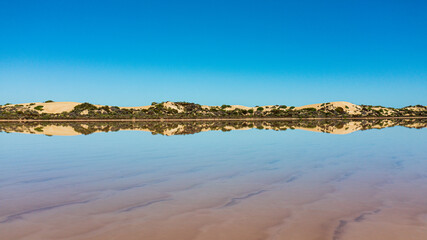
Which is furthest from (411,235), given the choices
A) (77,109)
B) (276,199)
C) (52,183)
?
(77,109)

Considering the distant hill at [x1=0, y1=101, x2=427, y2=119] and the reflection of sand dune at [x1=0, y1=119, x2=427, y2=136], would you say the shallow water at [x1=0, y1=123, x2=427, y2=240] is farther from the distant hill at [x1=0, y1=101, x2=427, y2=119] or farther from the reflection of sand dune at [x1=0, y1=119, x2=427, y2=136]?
the distant hill at [x1=0, y1=101, x2=427, y2=119]

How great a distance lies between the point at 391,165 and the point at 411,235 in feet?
15.7

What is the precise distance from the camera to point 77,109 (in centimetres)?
8006

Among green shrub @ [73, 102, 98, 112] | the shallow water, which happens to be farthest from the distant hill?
the shallow water

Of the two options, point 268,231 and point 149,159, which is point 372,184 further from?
point 149,159

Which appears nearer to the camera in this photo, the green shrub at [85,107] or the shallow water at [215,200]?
the shallow water at [215,200]

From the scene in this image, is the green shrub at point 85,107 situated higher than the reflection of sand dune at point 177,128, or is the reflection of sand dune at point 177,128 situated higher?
the green shrub at point 85,107

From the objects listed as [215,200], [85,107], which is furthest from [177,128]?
[85,107]

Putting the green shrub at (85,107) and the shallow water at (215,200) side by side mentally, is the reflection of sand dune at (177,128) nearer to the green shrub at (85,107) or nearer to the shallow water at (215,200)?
the shallow water at (215,200)

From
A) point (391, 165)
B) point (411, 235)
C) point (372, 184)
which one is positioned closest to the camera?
point (411, 235)

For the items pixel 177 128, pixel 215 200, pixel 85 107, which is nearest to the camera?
pixel 215 200

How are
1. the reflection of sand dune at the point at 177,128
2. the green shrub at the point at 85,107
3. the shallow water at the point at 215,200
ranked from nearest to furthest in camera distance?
the shallow water at the point at 215,200, the reflection of sand dune at the point at 177,128, the green shrub at the point at 85,107

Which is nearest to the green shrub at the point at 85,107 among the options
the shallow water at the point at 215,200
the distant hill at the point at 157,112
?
the distant hill at the point at 157,112

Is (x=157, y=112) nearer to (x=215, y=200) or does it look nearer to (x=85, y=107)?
(x=85, y=107)
